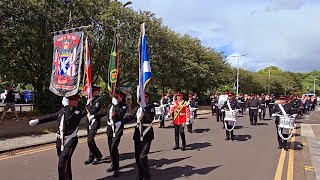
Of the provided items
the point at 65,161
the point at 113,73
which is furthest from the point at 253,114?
the point at 65,161

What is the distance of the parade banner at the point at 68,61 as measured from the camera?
11.9 metres

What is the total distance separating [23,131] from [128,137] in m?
4.11

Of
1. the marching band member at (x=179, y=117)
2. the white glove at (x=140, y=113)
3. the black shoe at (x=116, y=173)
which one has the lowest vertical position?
the black shoe at (x=116, y=173)

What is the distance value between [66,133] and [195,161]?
4.23 meters

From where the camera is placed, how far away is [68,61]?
1205cm

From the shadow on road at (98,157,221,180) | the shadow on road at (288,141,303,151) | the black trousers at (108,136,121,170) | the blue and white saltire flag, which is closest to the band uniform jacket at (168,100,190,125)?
the shadow on road at (98,157,221,180)

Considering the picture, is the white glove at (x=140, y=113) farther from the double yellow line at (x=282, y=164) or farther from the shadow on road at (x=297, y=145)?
the shadow on road at (x=297, y=145)

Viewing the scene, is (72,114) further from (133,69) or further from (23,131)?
(133,69)

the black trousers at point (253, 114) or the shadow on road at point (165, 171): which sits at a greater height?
the black trousers at point (253, 114)

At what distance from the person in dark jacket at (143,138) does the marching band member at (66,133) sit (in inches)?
49.9

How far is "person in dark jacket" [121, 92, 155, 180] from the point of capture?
744 cm

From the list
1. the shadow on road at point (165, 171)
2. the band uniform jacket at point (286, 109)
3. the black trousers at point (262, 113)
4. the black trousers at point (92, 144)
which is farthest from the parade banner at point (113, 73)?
the black trousers at point (262, 113)

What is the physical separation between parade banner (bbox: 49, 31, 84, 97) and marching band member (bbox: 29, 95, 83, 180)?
4.96m

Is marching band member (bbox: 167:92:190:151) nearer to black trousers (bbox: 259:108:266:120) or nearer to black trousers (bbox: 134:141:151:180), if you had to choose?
black trousers (bbox: 134:141:151:180)
